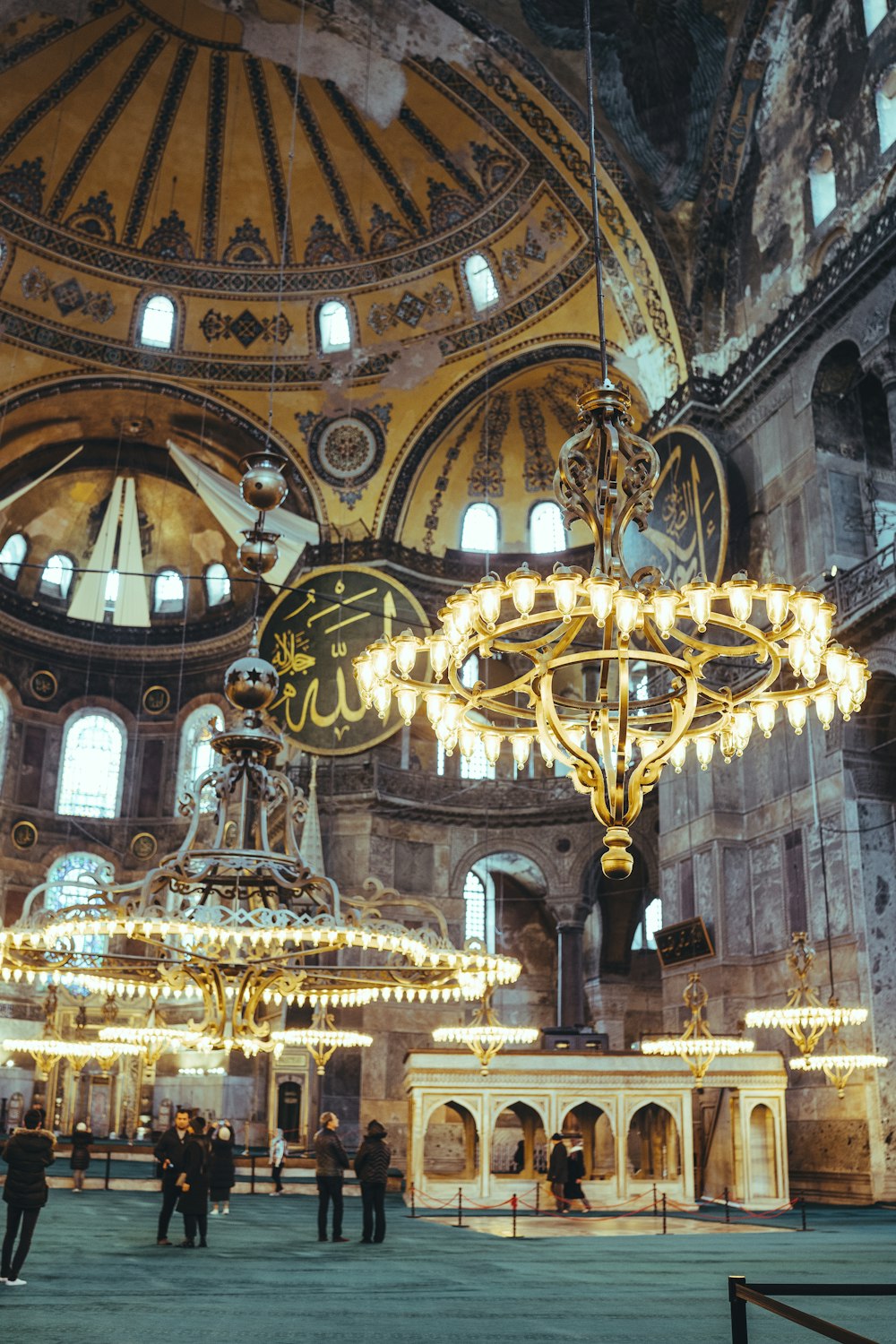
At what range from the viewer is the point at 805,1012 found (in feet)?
32.8

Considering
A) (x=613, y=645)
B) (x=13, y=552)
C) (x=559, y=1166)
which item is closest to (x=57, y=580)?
(x=13, y=552)

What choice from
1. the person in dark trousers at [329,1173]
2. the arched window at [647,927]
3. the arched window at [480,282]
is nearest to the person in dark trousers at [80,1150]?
the person in dark trousers at [329,1173]

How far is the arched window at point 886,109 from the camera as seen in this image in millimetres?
11758

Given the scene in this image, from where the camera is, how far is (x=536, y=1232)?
360 inches

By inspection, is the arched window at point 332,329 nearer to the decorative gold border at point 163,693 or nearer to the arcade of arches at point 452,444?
the arcade of arches at point 452,444

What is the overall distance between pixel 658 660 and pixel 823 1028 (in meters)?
6.40

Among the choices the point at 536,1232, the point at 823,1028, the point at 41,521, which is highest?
the point at 41,521

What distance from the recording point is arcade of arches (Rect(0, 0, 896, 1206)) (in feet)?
39.3

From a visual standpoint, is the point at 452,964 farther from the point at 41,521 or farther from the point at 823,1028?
the point at 41,521

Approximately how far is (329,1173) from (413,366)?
12954 mm

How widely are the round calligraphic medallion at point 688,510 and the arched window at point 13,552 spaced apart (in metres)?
11.3

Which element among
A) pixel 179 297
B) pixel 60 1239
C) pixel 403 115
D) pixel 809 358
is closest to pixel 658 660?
pixel 60 1239

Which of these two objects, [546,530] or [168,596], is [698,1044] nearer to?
[546,530]

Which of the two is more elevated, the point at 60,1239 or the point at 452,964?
the point at 452,964
